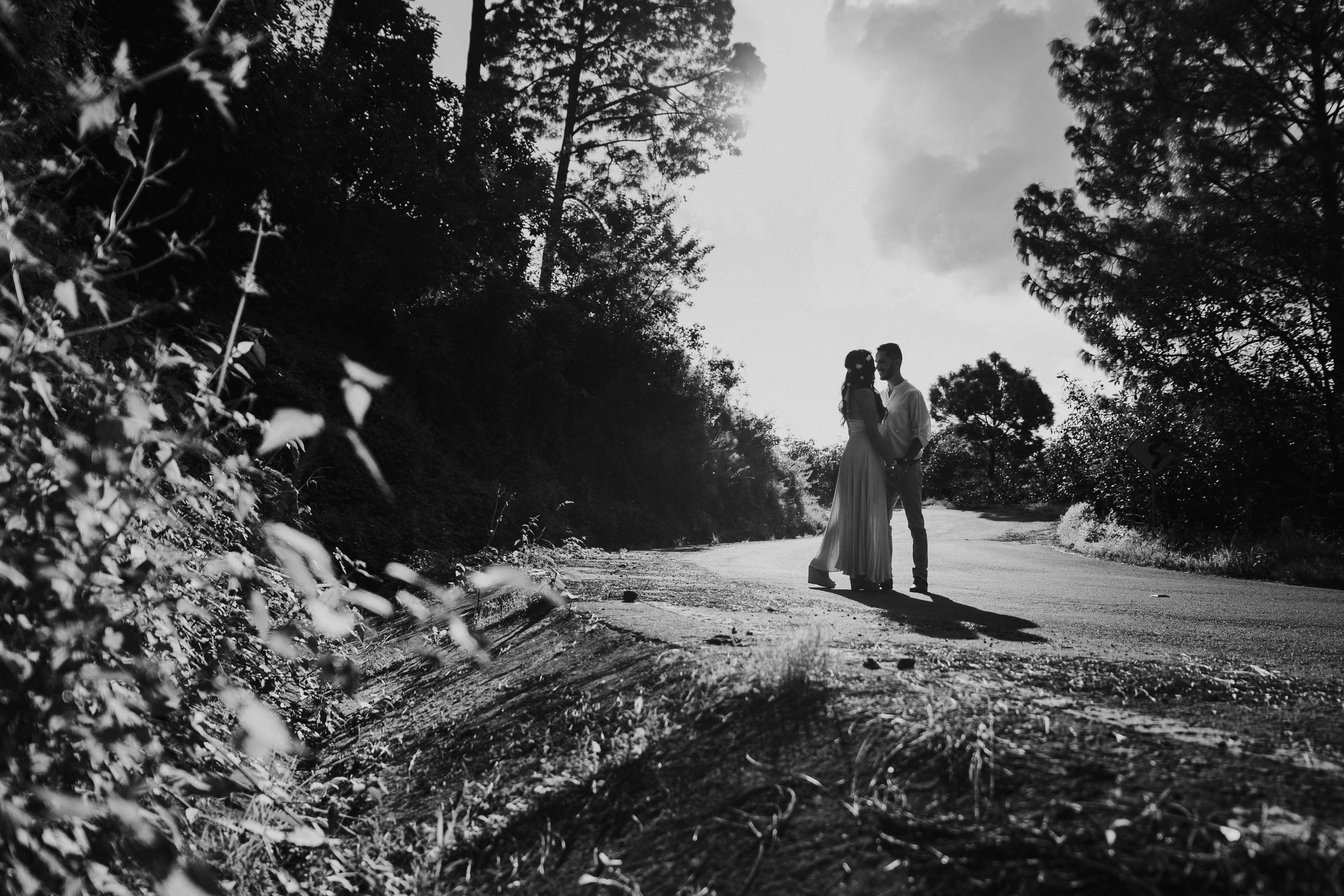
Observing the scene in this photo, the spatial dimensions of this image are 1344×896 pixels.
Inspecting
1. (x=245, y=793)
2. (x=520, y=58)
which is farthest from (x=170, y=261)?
(x=520, y=58)

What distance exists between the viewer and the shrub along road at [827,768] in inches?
55.5

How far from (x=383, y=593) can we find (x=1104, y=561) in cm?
1247

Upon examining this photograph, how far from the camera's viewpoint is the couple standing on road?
23.0ft

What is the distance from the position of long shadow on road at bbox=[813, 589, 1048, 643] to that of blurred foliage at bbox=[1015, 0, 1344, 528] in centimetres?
1052

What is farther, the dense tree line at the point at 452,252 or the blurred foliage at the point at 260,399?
the dense tree line at the point at 452,252

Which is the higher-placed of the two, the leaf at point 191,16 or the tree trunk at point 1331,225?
Answer: the tree trunk at point 1331,225

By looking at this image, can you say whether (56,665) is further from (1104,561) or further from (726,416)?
(726,416)

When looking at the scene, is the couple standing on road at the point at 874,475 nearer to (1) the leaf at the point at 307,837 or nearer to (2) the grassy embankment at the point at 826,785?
(2) the grassy embankment at the point at 826,785

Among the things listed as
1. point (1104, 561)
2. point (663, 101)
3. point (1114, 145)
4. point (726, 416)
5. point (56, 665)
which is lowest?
point (1104, 561)

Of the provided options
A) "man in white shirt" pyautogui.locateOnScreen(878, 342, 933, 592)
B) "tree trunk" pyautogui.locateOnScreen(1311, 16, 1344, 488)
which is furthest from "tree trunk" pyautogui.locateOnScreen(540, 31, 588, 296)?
"tree trunk" pyautogui.locateOnScreen(1311, 16, 1344, 488)

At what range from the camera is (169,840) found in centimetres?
170

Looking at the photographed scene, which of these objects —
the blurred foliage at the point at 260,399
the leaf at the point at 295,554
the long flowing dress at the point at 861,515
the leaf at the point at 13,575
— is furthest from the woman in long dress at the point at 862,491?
the leaf at the point at 13,575

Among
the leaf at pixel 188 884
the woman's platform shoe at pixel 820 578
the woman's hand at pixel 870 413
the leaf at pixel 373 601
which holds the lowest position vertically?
the woman's platform shoe at pixel 820 578

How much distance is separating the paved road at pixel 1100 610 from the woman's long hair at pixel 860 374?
1.68 meters
